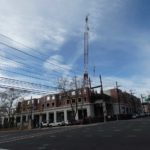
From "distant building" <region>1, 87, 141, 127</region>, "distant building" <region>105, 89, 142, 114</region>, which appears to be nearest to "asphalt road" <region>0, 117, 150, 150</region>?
"distant building" <region>1, 87, 141, 127</region>

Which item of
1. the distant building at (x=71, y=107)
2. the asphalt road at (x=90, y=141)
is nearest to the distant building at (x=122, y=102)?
the distant building at (x=71, y=107)

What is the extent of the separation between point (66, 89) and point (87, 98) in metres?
18.0

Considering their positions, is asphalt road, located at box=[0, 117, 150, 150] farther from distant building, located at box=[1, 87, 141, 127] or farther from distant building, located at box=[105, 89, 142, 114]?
distant building, located at box=[105, 89, 142, 114]

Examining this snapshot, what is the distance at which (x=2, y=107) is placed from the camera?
269 ft

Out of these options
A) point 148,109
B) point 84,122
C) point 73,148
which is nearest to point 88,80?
point 84,122

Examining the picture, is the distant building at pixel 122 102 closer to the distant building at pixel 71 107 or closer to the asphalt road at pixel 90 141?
the distant building at pixel 71 107

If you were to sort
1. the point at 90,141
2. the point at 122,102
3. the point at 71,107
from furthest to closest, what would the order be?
the point at 122,102 → the point at 71,107 → the point at 90,141

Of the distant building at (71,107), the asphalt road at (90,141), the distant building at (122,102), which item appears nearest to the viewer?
the asphalt road at (90,141)

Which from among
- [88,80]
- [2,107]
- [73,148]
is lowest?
[73,148]

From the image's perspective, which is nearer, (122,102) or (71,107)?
(71,107)

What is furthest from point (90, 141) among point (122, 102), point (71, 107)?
point (122, 102)

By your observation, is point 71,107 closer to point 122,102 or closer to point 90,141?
point 122,102

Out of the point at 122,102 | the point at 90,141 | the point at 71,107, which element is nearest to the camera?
the point at 90,141

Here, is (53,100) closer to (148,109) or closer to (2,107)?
(2,107)
